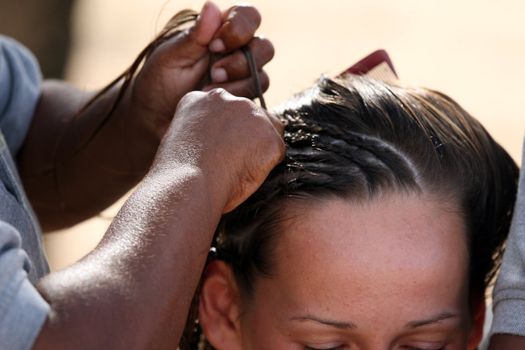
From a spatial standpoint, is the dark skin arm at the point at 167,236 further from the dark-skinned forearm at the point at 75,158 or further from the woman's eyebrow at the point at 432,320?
the dark-skinned forearm at the point at 75,158

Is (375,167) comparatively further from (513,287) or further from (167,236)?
(167,236)

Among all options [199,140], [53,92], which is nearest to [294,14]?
[53,92]

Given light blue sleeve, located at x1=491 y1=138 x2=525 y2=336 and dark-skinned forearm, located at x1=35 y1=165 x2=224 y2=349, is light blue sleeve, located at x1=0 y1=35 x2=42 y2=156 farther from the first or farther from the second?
light blue sleeve, located at x1=491 y1=138 x2=525 y2=336

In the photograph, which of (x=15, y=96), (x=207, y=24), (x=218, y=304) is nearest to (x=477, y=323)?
A: (x=218, y=304)

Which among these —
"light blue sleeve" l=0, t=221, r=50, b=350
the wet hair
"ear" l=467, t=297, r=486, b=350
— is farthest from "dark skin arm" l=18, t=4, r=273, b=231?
"light blue sleeve" l=0, t=221, r=50, b=350

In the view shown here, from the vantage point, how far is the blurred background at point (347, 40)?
20.2ft

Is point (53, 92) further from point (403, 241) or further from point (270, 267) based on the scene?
point (403, 241)

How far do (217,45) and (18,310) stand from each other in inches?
35.2

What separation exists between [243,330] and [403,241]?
397 mm

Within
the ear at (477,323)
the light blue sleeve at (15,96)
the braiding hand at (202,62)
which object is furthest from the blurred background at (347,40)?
the ear at (477,323)

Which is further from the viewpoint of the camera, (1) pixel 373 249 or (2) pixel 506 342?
(1) pixel 373 249

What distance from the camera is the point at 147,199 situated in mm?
1917

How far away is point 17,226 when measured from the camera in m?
2.16

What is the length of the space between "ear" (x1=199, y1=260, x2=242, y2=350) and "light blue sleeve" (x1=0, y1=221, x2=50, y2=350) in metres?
0.75
